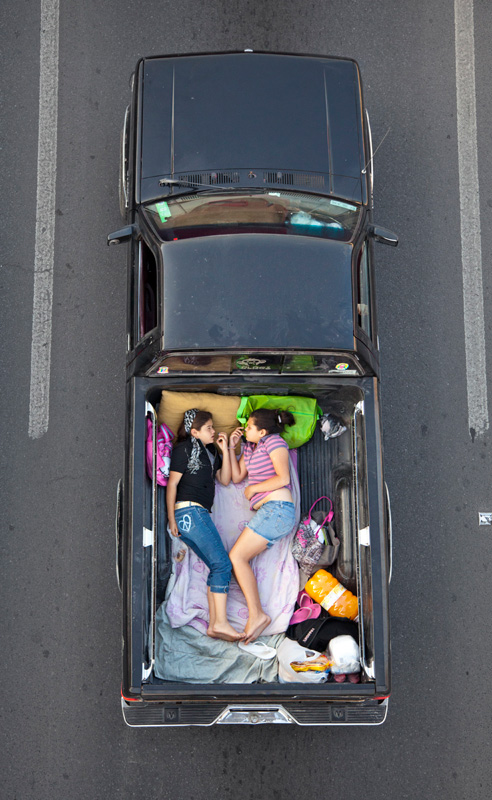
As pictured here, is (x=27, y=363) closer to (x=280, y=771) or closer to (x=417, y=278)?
(x=417, y=278)

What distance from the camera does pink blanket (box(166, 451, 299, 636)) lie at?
4.39 m

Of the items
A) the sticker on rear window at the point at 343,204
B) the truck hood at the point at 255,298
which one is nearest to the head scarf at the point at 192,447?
the truck hood at the point at 255,298

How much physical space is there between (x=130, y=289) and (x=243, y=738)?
11.2 ft

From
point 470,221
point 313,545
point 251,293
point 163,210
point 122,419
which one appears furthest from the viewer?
point 470,221

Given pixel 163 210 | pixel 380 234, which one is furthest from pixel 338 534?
pixel 163 210

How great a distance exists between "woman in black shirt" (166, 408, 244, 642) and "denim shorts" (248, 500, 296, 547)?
290 mm

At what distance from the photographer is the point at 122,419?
17.1 ft

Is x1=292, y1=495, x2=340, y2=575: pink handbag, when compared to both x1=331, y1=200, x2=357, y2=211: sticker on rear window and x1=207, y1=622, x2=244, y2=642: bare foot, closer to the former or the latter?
x1=207, y1=622, x2=244, y2=642: bare foot

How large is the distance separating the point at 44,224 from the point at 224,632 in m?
3.54

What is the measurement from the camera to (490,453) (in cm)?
533

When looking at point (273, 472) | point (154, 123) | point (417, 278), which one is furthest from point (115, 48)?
point (273, 472)

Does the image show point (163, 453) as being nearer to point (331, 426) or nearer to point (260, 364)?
point (260, 364)

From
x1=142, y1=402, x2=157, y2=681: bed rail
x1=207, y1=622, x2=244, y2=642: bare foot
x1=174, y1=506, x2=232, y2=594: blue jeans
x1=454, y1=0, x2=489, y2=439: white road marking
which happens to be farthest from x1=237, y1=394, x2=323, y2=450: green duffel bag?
x1=454, y1=0, x2=489, y2=439: white road marking

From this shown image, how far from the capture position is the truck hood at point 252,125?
4152mm
